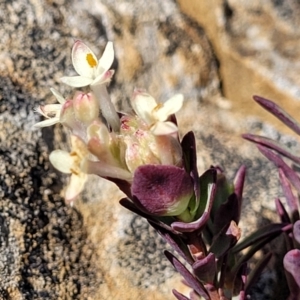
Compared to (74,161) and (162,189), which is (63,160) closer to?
(74,161)

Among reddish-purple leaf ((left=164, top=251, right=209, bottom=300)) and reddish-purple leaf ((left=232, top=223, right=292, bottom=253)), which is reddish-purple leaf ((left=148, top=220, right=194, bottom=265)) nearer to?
reddish-purple leaf ((left=164, top=251, right=209, bottom=300))

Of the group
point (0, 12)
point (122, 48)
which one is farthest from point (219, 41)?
point (0, 12)

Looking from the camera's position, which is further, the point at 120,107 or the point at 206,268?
the point at 120,107

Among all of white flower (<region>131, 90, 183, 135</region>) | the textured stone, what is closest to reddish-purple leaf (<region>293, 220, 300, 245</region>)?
white flower (<region>131, 90, 183, 135</region>)

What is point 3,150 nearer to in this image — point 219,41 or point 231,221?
point 231,221

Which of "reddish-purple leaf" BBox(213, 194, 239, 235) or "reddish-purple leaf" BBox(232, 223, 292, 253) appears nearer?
"reddish-purple leaf" BBox(213, 194, 239, 235)

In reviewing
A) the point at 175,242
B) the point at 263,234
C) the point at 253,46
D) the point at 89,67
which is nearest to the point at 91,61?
the point at 89,67
